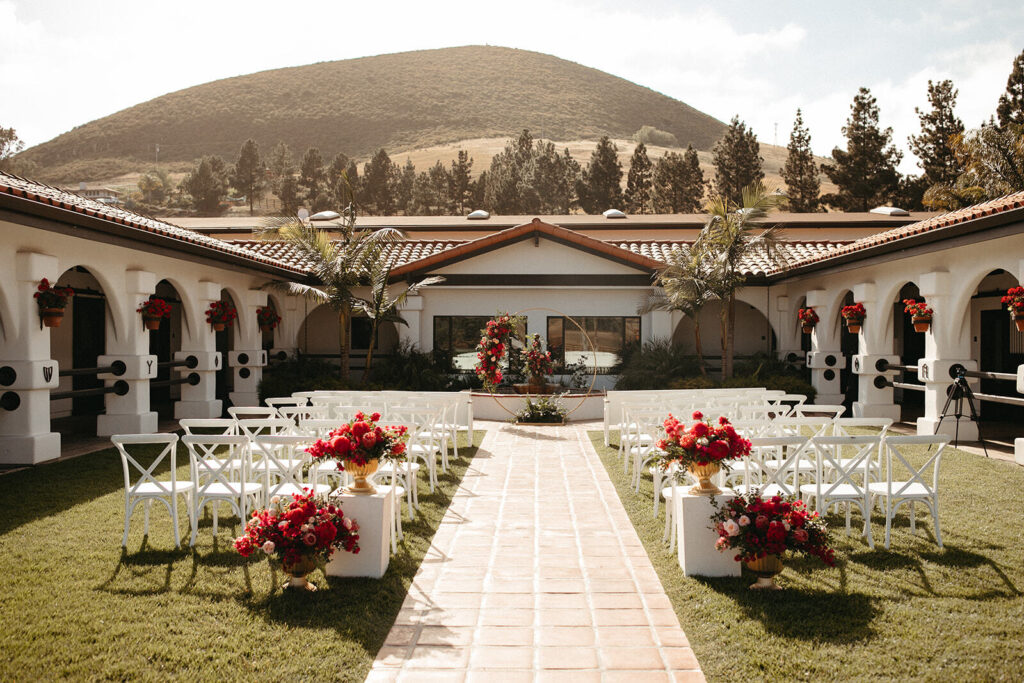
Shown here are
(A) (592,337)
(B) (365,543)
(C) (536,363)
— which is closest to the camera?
(B) (365,543)

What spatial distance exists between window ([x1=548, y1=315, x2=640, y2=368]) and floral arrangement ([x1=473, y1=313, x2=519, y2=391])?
4184 millimetres

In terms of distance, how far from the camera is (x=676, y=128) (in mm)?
105188

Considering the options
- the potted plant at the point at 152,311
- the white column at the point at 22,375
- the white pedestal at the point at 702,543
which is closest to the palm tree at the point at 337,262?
the potted plant at the point at 152,311

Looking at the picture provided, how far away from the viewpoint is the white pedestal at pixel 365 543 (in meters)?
5.59

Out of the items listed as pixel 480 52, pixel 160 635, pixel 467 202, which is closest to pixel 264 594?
pixel 160 635

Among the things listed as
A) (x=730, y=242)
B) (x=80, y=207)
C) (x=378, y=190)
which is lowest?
(x=80, y=207)

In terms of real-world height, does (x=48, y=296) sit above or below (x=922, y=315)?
above

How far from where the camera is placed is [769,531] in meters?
5.16

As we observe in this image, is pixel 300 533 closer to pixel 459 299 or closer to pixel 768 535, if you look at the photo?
pixel 768 535

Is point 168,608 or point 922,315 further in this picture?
point 922,315

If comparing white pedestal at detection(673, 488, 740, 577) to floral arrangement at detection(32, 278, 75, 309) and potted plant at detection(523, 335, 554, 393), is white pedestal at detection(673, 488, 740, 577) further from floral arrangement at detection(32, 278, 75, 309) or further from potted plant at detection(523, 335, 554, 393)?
potted plant at detection(523, 335, 554, 393)

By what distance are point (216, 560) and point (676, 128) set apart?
10756 cm

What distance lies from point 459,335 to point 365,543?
567 inches

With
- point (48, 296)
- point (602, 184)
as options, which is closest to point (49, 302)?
point (48, 296)
